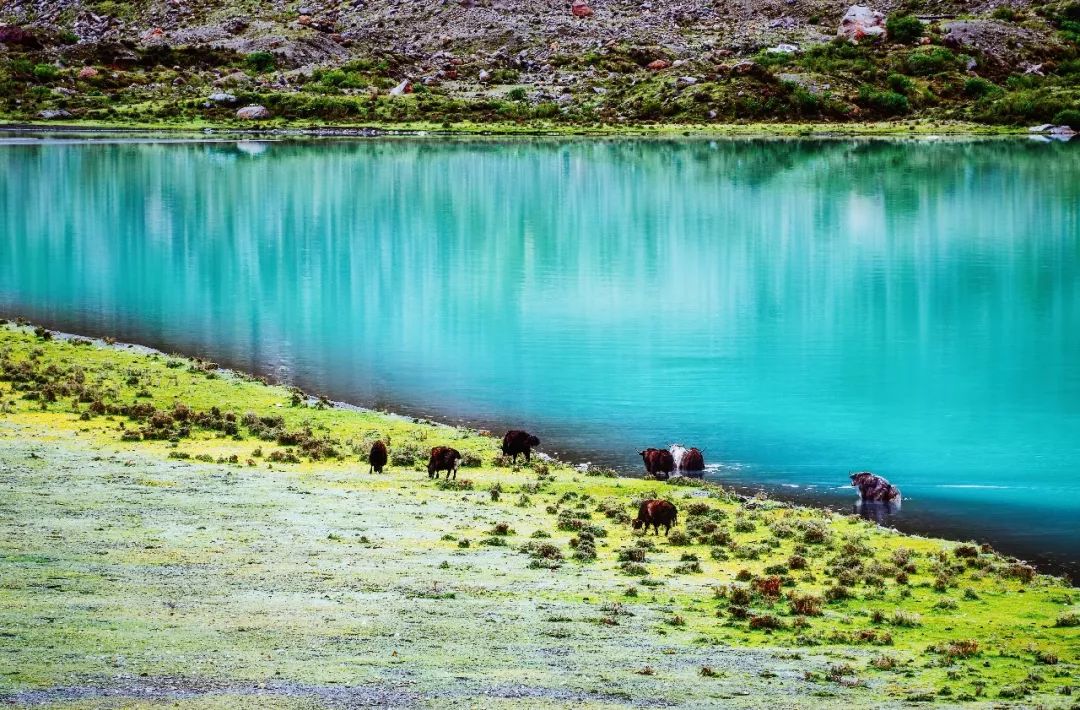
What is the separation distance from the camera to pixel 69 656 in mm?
16203

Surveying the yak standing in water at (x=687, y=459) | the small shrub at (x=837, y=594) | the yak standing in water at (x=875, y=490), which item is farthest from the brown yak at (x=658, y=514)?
the yak standing in water at (x=687, y=459)

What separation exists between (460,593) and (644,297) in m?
44.9

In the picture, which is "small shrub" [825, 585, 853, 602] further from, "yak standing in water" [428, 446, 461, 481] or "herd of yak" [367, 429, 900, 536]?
"yak standing in water" [428, 446, 461, 481]

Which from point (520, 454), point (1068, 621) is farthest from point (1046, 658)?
point (520, 454)

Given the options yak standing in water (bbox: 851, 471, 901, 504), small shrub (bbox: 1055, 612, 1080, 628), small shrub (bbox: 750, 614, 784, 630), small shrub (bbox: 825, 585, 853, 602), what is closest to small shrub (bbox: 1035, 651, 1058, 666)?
small shrub (bbox: 1055, 612, 1080, 628)

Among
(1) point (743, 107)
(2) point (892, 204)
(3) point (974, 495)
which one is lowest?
(3) point (974, 495)

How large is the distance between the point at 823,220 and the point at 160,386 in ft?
198

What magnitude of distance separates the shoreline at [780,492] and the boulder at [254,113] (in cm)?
15159

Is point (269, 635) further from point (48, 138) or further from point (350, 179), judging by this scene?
point (48, 138)

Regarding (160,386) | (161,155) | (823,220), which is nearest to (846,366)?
(160,386)

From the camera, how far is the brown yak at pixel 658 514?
1003 inches

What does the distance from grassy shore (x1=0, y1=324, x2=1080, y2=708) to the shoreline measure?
1.39 m

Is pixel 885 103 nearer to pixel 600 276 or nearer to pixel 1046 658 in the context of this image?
pixel 600 276

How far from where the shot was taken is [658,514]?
1004 inches
